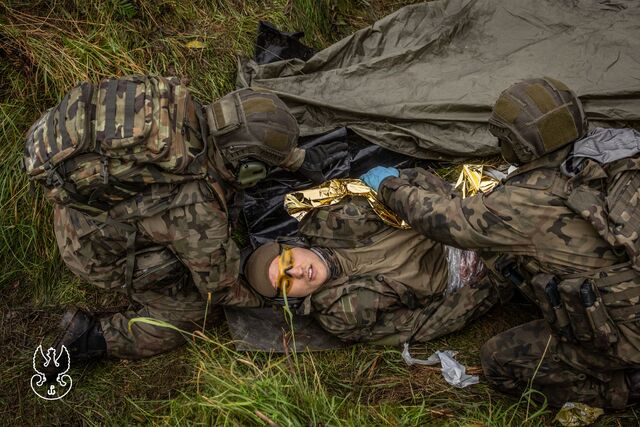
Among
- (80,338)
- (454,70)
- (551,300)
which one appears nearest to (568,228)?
(551,300)

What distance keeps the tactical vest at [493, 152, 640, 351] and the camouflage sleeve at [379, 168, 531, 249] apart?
0.74 ft

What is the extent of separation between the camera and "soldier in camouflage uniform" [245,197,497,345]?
3939 mm

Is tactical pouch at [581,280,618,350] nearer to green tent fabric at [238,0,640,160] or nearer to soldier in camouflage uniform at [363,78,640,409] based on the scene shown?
soldier in camouflage uniform at [363,78,640,409]

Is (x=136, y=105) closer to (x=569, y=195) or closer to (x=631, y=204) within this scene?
(x=569, y=195)

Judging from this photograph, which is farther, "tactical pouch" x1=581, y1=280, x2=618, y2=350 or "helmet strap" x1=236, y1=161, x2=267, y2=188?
"helmet strap" x1=236, y1=161, x2=267, y2=188

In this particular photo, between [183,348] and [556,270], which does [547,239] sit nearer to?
[556,270]

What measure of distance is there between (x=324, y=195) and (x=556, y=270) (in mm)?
1631

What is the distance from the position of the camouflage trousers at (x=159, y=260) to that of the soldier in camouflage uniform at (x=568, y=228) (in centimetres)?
117

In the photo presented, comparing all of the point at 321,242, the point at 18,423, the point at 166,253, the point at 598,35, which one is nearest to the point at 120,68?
the point at 166,253

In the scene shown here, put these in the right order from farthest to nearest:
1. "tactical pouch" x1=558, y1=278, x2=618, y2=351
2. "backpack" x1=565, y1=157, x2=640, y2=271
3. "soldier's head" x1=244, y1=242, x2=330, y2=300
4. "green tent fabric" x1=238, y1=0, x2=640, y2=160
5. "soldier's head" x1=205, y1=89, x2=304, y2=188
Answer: "green tent fabric" x1=238, y1=0, x2=640, y2=160, "soldier's head" x1=244, y1=242, x2=330, y2=300, "soldier's head" x1=205, y1=89, x2=304, y2=188, "tactical pouch" x1=558, y1=278, x2=618, y2=351, "backpack" x1=565, y1=157, x2=640, y2=271

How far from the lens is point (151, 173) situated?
128 inches

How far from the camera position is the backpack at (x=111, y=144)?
3162 mm

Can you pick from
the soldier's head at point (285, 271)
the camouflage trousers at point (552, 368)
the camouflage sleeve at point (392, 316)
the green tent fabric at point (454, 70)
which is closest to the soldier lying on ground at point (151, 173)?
the soldier's head at point (285, 271)

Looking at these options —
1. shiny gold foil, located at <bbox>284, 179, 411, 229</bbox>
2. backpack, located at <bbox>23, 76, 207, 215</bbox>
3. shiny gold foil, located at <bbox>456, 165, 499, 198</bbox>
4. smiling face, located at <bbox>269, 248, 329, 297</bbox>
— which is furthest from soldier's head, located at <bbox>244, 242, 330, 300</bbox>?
shiny gold foil, located at <bbox>456, 165, 499, 198</bbox>
